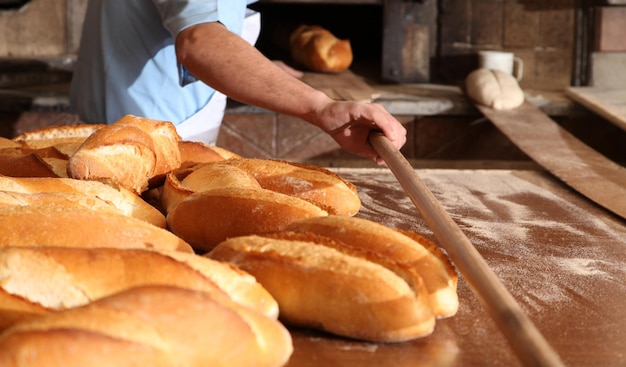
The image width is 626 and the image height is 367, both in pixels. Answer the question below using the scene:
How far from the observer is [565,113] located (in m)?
3.36

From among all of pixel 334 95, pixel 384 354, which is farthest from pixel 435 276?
pixel 334 95

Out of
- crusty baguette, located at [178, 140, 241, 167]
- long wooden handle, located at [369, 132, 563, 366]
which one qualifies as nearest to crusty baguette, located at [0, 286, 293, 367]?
long wooden handle, located at [369, 132, 563, 366]

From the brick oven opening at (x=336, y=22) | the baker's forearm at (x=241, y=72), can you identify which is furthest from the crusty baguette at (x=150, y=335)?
the brick oven opening at (x=336, y=22)

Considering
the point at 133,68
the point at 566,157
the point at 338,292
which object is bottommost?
the point at 566,157

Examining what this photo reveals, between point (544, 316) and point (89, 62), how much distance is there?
6.06 ft

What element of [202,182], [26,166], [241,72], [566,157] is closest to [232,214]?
[202,182]

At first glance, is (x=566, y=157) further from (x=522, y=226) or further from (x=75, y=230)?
(x=75, y=230)

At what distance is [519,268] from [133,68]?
1465 millimetres

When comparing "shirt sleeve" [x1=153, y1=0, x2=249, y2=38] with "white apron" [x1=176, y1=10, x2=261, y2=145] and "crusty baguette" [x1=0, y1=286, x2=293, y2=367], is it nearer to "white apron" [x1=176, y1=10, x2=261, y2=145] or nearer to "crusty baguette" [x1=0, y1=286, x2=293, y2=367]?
"white apron" [x1=176, y1=10, x2=261, y2=145]

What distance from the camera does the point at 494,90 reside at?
3.19 metres

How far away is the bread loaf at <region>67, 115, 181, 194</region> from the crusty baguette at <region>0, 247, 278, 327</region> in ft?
1.51

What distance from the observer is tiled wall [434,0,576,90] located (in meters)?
3.75

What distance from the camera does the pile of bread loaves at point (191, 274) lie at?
2.57 ft

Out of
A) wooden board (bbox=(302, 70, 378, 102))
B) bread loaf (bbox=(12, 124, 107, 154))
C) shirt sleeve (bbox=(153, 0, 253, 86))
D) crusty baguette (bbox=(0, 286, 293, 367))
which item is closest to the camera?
crusty baguette (bbox=(0, 286, 293, 367))
